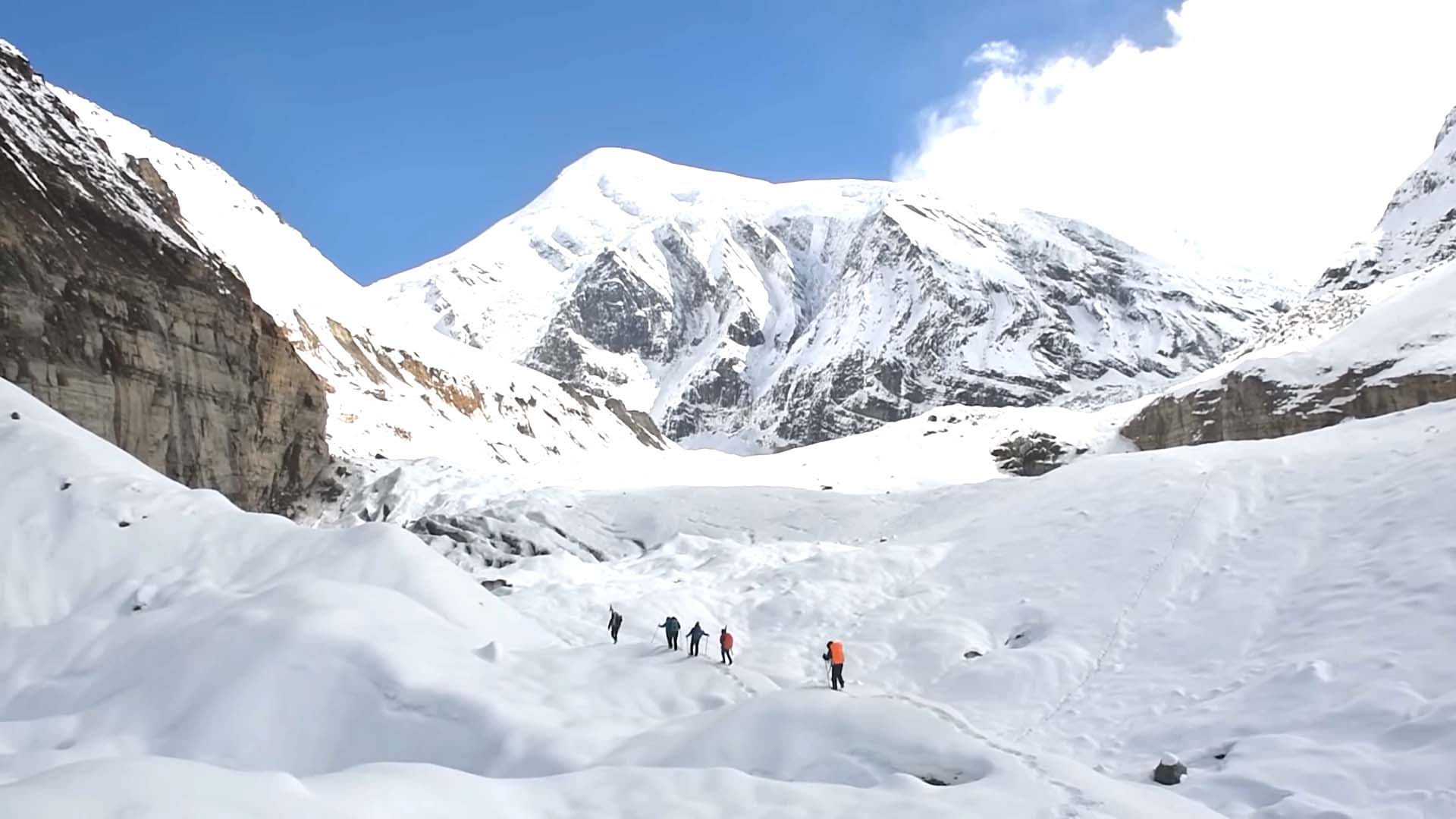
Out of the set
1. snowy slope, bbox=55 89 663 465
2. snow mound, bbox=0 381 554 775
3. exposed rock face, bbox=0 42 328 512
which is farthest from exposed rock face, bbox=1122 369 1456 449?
exposed rock face, bbox=0 42 328 512

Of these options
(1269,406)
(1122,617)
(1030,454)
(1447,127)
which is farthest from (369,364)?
(1447,127)

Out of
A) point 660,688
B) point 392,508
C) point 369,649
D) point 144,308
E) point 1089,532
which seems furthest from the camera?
point 392,508

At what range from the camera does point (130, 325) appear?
31.9m

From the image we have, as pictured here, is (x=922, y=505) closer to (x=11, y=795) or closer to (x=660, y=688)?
(x=660, y=688)

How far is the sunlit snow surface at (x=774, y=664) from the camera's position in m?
9.32

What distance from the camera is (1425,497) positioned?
65.4 ft

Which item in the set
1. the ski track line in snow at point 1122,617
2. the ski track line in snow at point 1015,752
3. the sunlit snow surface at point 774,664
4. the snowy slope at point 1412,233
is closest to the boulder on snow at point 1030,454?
the sunlit snow surface at point 774,664

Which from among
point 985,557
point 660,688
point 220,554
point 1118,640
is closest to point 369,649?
point 660,688

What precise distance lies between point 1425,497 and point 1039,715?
10600 millimetres

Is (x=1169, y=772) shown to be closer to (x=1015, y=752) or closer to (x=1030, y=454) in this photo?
(x=1015, y=752)

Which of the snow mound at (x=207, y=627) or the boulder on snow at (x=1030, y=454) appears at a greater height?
the boulder on snow at (x=1030, y=454)

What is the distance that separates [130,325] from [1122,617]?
3163cm

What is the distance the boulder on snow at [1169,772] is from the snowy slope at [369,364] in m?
43.4

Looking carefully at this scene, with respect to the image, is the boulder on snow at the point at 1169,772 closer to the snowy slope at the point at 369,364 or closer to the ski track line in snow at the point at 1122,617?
the ski track line in snow at the point at 1122,617
